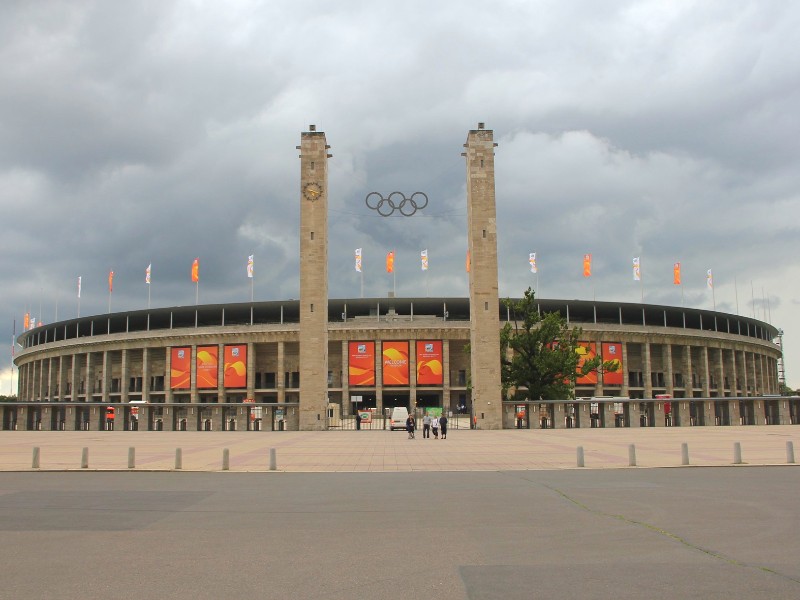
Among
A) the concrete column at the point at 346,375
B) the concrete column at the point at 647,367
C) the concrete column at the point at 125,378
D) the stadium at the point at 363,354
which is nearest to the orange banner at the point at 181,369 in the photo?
the stadium at the point at 363,354

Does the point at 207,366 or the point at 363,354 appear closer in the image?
the point at 363,354

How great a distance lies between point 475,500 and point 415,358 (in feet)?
259

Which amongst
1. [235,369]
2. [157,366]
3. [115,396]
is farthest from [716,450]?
[115,396]

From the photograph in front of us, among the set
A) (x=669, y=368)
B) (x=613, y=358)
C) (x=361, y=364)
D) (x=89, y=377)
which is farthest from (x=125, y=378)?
(x=669, y=368)

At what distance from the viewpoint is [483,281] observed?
5712cm

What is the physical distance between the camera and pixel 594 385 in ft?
321

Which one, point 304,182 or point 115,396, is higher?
point 304,182

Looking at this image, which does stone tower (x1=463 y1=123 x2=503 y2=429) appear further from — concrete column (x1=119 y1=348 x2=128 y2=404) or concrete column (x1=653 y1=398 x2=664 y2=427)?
concrete column (x1=119 y1=348 x2=128 y2=404)

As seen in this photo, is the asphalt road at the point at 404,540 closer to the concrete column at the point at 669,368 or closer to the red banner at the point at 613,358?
the red banner at the point at 613,358

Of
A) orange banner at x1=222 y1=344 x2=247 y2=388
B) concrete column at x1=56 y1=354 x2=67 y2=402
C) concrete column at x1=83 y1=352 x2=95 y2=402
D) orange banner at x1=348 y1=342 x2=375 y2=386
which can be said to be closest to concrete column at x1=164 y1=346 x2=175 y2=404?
orange banner at x1=222 y1=344 x2=247 y2=388

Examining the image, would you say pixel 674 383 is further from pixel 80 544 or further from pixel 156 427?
pixel 80 544

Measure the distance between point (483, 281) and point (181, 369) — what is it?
5577 centimetres

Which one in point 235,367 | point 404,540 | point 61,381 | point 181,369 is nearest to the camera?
point 404,540

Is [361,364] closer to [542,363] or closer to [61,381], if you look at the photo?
[542,363]
